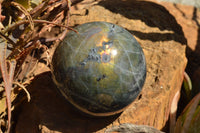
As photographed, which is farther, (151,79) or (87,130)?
(151,79)

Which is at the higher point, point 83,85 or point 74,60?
point 74,60

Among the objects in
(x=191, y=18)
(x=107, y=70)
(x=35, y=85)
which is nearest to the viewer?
(x=107, y=70)

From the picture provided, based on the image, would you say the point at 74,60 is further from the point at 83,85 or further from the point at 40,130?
the point at 40,130

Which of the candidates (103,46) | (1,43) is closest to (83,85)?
(103,46)

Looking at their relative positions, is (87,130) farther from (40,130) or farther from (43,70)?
(43,70)

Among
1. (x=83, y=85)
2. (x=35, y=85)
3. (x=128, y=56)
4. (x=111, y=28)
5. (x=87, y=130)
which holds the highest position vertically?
(x=111, y=28)

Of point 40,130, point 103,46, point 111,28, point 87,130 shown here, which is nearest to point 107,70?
point 103,46

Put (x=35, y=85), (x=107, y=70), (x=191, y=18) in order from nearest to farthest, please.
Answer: (x=107, y=70) < (x=35, y=85) < (x=191, y=18)
